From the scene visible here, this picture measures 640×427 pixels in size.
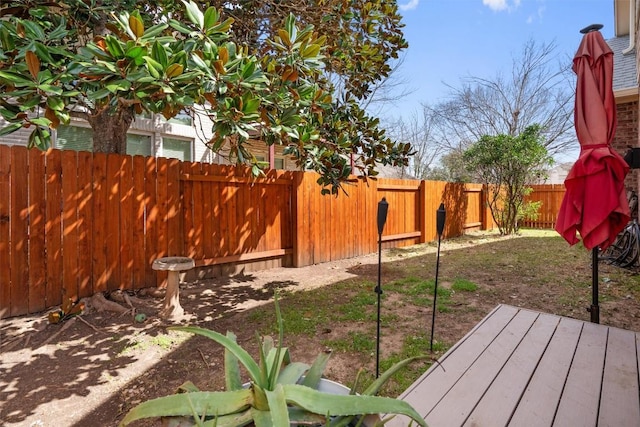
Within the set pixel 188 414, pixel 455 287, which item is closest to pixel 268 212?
pixel 455 287

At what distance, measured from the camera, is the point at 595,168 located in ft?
8.11

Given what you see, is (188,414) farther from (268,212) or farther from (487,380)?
(268,212)

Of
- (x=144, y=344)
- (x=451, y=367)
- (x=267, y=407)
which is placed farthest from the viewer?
(x=144, y=344)

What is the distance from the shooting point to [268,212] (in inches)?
228

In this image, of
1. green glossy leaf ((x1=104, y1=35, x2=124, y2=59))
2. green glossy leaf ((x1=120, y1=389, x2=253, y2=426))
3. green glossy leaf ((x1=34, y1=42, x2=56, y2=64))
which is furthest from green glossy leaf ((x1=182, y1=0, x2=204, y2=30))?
green glossy leaf ((x1=120, y1=389, x2=253, y2=426))

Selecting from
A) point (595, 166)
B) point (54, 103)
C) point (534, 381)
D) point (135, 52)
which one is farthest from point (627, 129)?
point (54, 103)

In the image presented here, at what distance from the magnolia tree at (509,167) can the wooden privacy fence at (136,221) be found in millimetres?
5589

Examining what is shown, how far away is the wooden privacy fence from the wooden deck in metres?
3.90

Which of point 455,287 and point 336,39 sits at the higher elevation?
point 336,39

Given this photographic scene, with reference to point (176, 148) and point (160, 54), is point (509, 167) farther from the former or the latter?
point (160, 54)

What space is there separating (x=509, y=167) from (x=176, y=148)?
963cm

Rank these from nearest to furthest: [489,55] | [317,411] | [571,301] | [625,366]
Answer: [317,411], [625,366], [571,301], [489,55]

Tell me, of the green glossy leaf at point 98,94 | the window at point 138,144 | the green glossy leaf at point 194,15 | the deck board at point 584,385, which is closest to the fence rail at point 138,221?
the green glossy leaf at point 98,94

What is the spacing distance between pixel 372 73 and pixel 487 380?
14.5ft
